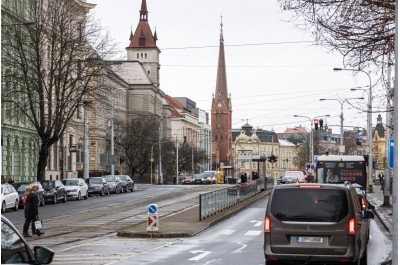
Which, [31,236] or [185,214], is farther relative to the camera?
[185,214]

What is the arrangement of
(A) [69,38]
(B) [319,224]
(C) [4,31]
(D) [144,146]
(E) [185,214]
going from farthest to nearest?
1. (D) [144,146]
2. (A) [69,38]
3. (C) [4,31]
4. (E) [185,214]
5. (B) [319,224]

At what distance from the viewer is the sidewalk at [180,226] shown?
28.0 meters

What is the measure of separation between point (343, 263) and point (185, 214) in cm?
2332

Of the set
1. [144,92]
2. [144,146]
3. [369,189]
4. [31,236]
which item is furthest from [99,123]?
[31,236]

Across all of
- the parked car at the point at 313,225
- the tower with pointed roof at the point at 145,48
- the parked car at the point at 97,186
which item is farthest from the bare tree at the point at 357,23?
the tower with pointed roof at the point at 145,48

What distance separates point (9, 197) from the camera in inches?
1705

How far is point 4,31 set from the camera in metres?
54.0

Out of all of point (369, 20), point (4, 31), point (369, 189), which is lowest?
point (369, 189)

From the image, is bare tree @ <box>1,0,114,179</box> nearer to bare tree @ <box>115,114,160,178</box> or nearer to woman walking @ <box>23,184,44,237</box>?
woman walking @ <box>23,184,44,237</box>

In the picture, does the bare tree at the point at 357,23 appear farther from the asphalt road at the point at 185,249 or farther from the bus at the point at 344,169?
the bus at the point at 344,169

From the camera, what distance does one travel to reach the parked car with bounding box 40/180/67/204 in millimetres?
51406

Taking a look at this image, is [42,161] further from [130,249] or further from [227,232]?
[130,249]

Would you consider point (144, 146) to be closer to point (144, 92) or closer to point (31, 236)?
point (144, 92)

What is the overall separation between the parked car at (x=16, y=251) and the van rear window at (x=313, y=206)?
28.3ft
